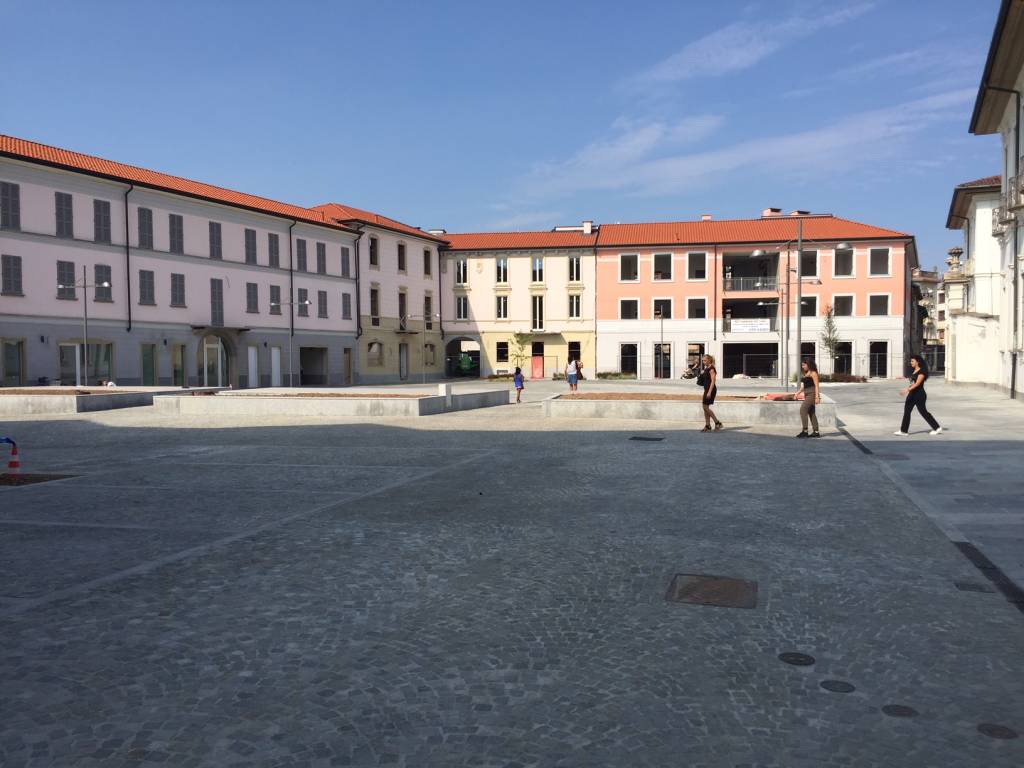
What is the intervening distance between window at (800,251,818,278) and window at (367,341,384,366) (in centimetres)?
2995

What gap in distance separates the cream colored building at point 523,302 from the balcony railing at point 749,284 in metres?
9.68

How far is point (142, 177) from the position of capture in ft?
130

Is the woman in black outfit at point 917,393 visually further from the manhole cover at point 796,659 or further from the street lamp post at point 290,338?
the street lamp post at point 290,338

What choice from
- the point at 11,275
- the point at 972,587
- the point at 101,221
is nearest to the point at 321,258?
the point at 101,221

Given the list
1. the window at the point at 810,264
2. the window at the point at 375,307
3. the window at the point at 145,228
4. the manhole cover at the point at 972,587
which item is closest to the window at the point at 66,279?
the window at the point at 145,228

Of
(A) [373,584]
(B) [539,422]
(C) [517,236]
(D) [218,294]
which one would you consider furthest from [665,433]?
(C) [517,236]

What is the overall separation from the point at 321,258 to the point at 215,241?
8.25 meters

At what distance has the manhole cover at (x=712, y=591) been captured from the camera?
558cm

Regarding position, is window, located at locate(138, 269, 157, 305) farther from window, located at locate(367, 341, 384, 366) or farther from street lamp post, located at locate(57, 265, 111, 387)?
window, located at locate(367, 341, 384, 366)

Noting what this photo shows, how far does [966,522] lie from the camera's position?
8117mm

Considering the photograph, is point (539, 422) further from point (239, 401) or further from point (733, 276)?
point (733, 276)

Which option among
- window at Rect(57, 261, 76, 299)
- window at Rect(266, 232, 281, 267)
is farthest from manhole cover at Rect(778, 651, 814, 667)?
window at Rect(266, 232, 281, 267)

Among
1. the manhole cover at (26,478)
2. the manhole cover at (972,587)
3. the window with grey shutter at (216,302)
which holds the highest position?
the window with grey shutter at (216,302)

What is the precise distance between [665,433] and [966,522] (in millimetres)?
9425
